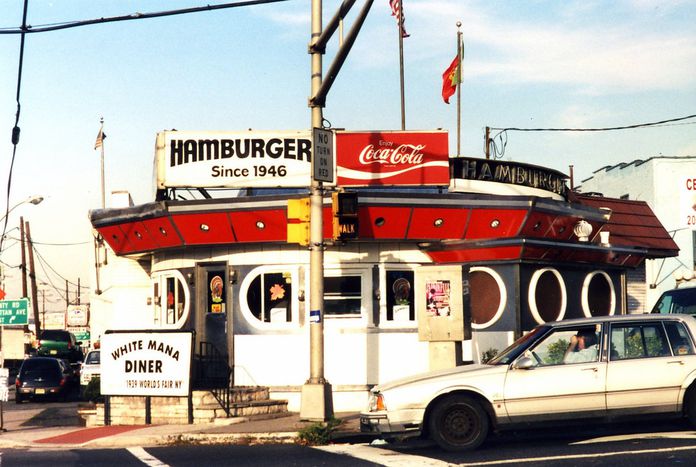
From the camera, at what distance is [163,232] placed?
21.5m

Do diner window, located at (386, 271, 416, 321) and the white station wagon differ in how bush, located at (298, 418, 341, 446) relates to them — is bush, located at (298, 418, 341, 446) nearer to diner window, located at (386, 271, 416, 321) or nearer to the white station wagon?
the white station wagon

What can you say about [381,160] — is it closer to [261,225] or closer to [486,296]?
→ [261,225]

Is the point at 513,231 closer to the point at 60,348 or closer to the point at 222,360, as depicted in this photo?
the point at 222,360

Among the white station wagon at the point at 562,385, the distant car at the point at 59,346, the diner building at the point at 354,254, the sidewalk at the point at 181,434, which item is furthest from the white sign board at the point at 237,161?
the distant car at the point at 59,346

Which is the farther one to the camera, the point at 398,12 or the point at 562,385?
the point at 398,12

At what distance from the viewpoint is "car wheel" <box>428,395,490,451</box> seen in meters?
13.1

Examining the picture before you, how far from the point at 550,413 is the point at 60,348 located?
149 feet

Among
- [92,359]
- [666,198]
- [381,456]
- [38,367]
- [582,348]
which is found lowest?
[381,456]

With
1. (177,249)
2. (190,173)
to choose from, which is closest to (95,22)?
(190,173)

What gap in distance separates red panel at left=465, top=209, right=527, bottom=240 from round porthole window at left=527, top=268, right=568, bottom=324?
111cm

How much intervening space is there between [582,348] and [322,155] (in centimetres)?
611

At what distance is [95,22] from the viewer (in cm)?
1573

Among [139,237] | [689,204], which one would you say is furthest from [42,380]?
[689,204]

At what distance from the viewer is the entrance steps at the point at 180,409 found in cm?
1911
